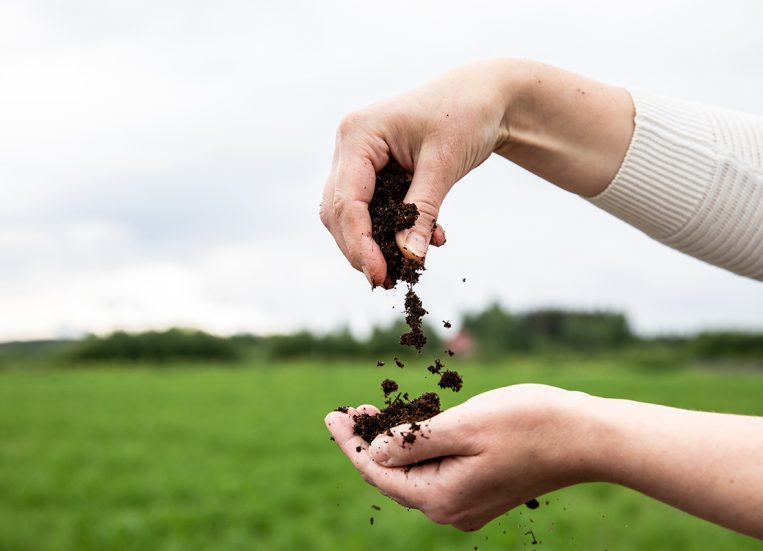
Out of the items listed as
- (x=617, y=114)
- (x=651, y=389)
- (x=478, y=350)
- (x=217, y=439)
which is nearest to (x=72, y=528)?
(x=217, y=439)

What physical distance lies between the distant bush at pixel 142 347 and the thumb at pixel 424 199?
48.5 m

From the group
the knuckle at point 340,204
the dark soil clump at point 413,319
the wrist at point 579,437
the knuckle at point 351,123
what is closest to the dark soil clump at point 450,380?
the dark soil clump at point 413,319

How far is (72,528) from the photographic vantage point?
8.22 metres

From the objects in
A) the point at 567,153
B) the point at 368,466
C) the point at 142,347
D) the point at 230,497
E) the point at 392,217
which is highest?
the point at 142,347

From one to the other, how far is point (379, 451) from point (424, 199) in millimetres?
872

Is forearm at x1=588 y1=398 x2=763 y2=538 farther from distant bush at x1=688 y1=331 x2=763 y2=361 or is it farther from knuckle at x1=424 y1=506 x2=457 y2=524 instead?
distant bush at x1=688 y1=331 x2=763 y2=361

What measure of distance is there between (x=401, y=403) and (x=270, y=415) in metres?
15.0

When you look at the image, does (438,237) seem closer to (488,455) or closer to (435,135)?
(435,135)

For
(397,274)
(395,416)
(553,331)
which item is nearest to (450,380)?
(395,416)

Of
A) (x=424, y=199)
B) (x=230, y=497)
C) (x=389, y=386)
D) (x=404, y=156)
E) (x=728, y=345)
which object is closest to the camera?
(x=424, y=199)

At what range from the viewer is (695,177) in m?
3.11

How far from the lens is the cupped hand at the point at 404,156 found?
7.73ft

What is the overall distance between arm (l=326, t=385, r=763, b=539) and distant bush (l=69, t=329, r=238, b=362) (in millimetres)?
48759

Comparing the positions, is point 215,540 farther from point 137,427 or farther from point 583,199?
point 137,427
